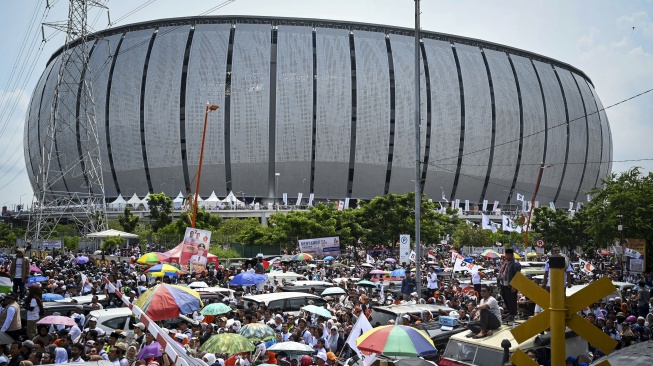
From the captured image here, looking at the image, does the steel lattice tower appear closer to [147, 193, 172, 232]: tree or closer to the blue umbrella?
[147, 193, 172, 232]: tree

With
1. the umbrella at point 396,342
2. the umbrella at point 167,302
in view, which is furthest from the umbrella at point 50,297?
the umbrella at point 396,342

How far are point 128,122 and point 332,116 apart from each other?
27.4m

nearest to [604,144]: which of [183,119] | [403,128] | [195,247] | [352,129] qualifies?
[403,128]

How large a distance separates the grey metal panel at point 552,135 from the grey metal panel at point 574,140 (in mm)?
1757

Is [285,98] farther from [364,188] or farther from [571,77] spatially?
[571,77]

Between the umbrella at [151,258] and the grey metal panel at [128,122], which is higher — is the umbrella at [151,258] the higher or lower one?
the lower one

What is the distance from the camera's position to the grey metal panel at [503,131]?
9038 cm

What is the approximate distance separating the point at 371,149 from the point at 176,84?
2679cm

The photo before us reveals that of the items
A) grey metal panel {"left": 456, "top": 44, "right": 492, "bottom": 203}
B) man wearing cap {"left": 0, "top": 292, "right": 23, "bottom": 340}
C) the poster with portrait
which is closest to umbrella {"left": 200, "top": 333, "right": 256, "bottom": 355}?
man wearing cap {"left": 0, "top": 292, "right": 23, "bottom": 340}

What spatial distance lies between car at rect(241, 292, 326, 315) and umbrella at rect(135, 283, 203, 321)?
388cm

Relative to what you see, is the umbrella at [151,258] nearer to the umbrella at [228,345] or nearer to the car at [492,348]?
the umbrella at [228,345]

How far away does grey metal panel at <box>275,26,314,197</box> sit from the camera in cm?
8019

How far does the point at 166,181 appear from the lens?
8294cm

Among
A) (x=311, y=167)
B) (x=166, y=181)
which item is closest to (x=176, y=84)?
(x=166, y=181)
